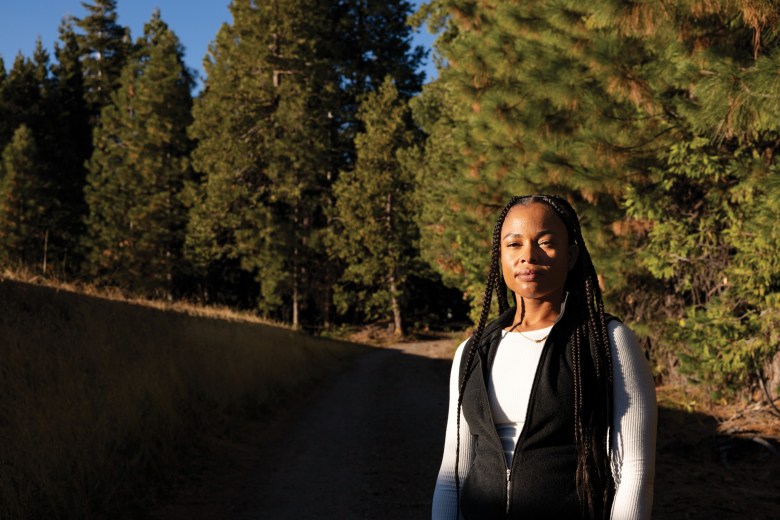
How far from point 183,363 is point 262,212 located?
21.7 metres

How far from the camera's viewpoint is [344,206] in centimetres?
3169

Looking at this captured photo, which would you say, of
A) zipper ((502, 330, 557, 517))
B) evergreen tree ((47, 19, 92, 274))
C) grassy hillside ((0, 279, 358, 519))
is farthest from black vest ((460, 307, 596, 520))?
evergreen tree ((47, 19, 92, 274))

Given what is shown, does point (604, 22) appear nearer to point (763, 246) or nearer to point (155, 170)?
point (763, 246)

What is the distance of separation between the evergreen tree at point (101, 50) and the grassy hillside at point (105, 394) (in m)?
39.4

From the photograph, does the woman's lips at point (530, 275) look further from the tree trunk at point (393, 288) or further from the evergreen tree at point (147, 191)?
the evergreen tree at point (147, 191)

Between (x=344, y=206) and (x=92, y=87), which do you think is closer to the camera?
(x=344, y=206)

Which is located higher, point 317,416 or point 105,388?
point 105,388

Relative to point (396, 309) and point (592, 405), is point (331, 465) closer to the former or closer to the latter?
point (592, 405)

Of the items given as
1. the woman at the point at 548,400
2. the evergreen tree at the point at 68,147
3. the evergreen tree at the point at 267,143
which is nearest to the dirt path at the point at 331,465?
the woman at the point at 548,400

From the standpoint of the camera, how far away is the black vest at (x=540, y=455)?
198 centimetres

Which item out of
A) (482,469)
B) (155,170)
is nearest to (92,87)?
(155,170)

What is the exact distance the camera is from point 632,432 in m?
1.92

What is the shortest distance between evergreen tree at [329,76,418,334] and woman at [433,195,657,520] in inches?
1133

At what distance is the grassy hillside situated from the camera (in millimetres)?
5562
